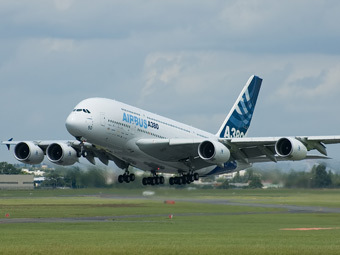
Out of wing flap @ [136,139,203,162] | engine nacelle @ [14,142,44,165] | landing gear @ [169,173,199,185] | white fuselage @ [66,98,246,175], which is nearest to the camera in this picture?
white fuselage @ [66,98,246,175]

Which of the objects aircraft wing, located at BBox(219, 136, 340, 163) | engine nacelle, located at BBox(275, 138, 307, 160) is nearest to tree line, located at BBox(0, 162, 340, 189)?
aircraft wing, located at BBox(219, 136, 340, 163)

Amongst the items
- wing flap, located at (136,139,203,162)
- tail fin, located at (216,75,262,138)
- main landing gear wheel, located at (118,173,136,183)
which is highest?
tail fin, located at (216,75,262,138)

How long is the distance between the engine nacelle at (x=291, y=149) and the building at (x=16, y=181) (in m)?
119

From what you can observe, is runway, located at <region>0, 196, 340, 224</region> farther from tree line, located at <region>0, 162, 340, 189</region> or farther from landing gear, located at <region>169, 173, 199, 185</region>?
landing gear, located at <region>169, 173, 199, 185</region>

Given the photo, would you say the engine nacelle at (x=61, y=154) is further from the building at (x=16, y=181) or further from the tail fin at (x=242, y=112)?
the building at (x=16, y=181)

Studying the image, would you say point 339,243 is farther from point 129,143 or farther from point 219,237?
point 129,143

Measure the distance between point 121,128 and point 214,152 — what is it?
7751mm

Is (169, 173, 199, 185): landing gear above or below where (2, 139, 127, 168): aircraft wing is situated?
below

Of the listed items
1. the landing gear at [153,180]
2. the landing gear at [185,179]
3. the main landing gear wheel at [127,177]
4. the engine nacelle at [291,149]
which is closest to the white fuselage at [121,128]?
the landing gear at [185,179]

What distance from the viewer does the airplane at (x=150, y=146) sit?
63219 millimetres

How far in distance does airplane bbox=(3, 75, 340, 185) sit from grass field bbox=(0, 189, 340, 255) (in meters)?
6.58

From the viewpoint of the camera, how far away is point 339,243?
68.8 m

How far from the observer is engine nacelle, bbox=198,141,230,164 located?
6600cm

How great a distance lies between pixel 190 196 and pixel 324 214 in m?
24.3
